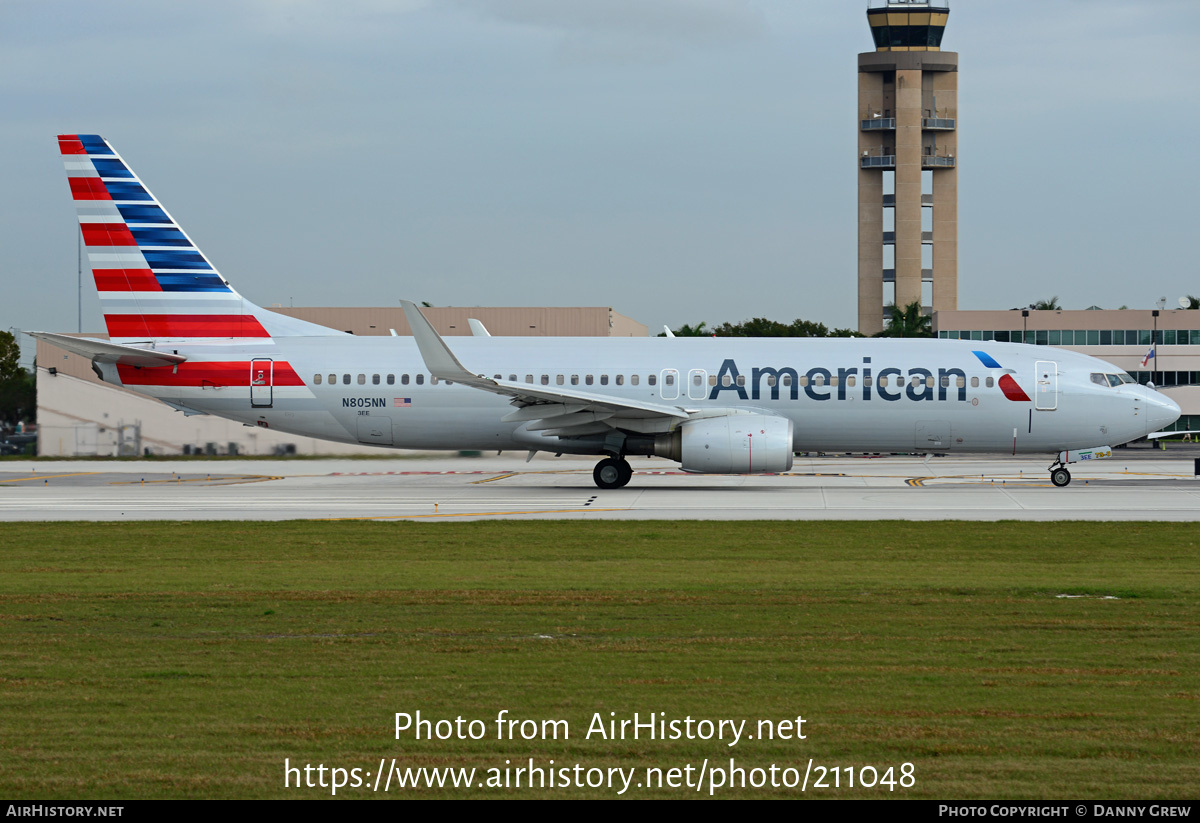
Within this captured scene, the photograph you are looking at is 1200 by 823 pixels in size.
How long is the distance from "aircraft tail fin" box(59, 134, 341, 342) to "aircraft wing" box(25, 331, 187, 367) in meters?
0.90

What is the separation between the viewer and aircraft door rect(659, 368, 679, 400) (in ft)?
104

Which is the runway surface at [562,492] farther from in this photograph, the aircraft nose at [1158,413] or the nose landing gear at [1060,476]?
the aircraft nose at [1158,413]

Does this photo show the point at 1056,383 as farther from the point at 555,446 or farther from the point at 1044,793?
the point at 1044,793

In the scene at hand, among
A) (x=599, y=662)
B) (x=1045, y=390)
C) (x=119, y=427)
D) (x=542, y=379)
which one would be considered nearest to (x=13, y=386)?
(x=119, y=427)

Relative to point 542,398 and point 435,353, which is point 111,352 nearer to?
point 435,353

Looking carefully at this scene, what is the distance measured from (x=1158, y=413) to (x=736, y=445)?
11598mm

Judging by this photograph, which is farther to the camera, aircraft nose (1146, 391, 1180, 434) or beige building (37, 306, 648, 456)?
beige building (37, 306, 648, 456)

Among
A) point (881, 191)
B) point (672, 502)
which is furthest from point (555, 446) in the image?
point (881, 191)

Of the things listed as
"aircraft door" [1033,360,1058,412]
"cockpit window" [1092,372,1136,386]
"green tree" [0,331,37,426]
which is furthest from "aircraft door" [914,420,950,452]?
"green tree" [0,331,37,426]

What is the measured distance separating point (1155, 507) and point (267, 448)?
31650 mm

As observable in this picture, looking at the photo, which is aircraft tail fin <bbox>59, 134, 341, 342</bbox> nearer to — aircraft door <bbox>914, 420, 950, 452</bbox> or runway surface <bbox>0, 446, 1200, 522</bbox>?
runway surface <bbox>0, 446, 1200, 522</bbox>

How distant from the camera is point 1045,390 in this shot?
104 feet

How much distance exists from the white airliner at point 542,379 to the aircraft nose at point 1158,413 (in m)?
0.06

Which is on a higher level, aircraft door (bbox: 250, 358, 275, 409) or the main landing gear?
aircraft door (bbox: 250, 358, 275, 409)
